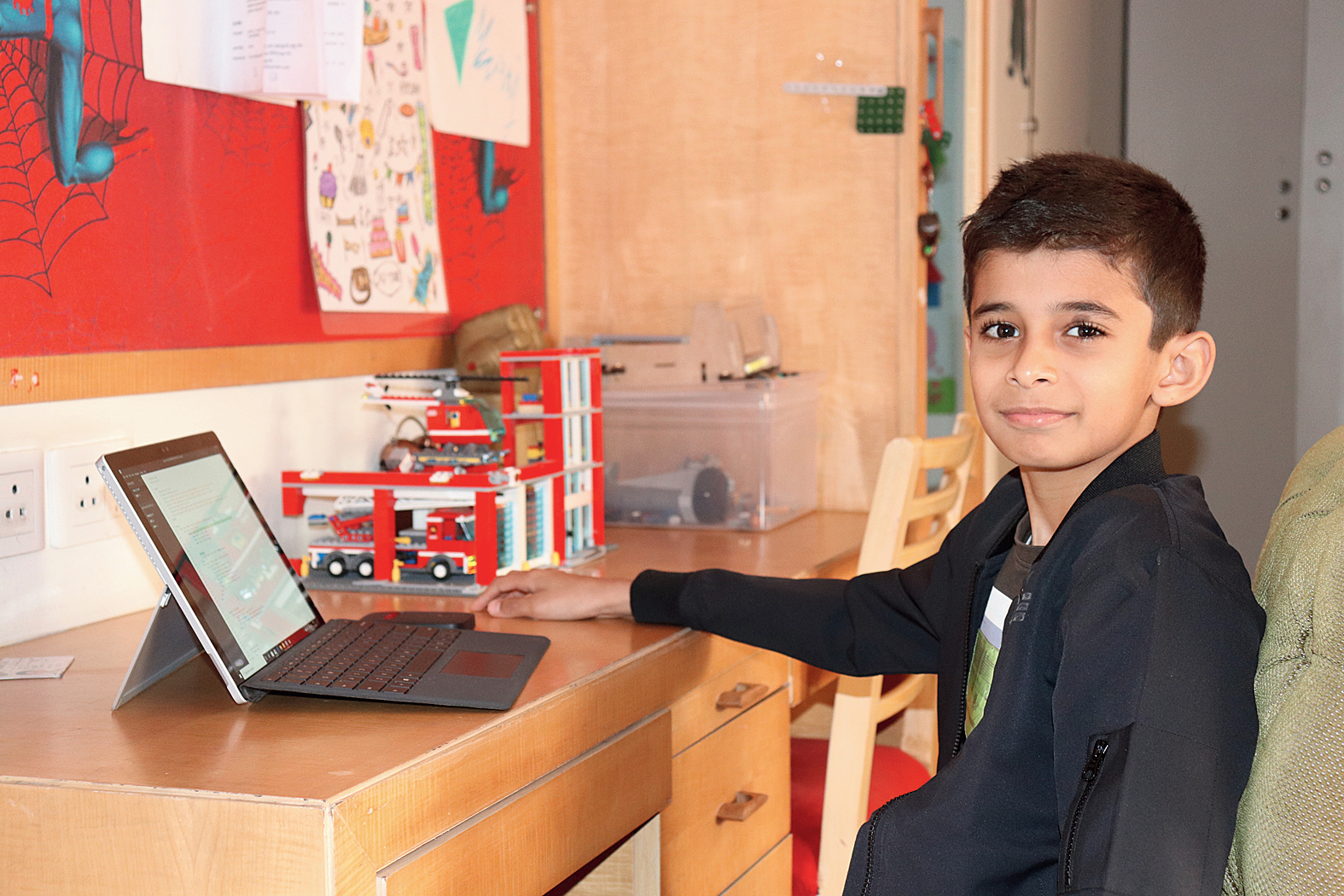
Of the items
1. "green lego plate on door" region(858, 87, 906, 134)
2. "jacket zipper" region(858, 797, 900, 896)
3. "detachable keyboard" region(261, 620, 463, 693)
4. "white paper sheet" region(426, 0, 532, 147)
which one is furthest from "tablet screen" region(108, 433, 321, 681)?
"green lego plate on door" region(858, 87, 906, 134)

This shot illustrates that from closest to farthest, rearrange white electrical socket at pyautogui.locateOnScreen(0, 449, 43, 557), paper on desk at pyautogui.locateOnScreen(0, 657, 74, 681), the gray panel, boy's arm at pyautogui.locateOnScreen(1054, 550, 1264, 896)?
boy's arm at pyautogui.locateOnScreen(1054, 550, 1264, 896), paper on desk at pyautogui.locateOnScreen(0, 657, 74, 681), white electrical socket at pyautogui.locateOnScreen(0, 449, 43, 557), the gray panel

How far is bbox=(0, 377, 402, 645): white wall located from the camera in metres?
1.22

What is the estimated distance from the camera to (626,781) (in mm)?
1123

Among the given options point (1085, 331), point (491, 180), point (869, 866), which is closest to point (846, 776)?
point (869, 866)

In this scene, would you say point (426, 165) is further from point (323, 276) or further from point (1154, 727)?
point (1154, 727)

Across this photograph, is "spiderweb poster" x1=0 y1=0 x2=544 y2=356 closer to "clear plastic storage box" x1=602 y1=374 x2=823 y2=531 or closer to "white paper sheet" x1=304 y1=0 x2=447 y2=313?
"white paper sheet" x1=304 y1=0 x2=447 y2=313

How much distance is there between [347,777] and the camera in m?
0.78

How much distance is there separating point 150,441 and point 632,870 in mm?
721

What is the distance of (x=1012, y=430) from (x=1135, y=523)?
0.54ft

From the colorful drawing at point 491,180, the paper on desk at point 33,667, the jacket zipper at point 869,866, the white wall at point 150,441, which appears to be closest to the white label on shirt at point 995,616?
the jacket zipper at point 869,866

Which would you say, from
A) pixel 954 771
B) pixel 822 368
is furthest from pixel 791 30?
pixel 954 771

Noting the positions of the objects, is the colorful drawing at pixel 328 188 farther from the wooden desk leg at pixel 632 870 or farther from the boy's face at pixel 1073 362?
the boy's face at pixel 1073 362

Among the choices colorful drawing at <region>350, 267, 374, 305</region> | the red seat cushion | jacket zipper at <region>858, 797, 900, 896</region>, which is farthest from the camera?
colorful drawing at <region>350, 267, 374, 305</region>

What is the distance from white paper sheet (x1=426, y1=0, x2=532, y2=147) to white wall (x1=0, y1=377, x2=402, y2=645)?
52 cm
